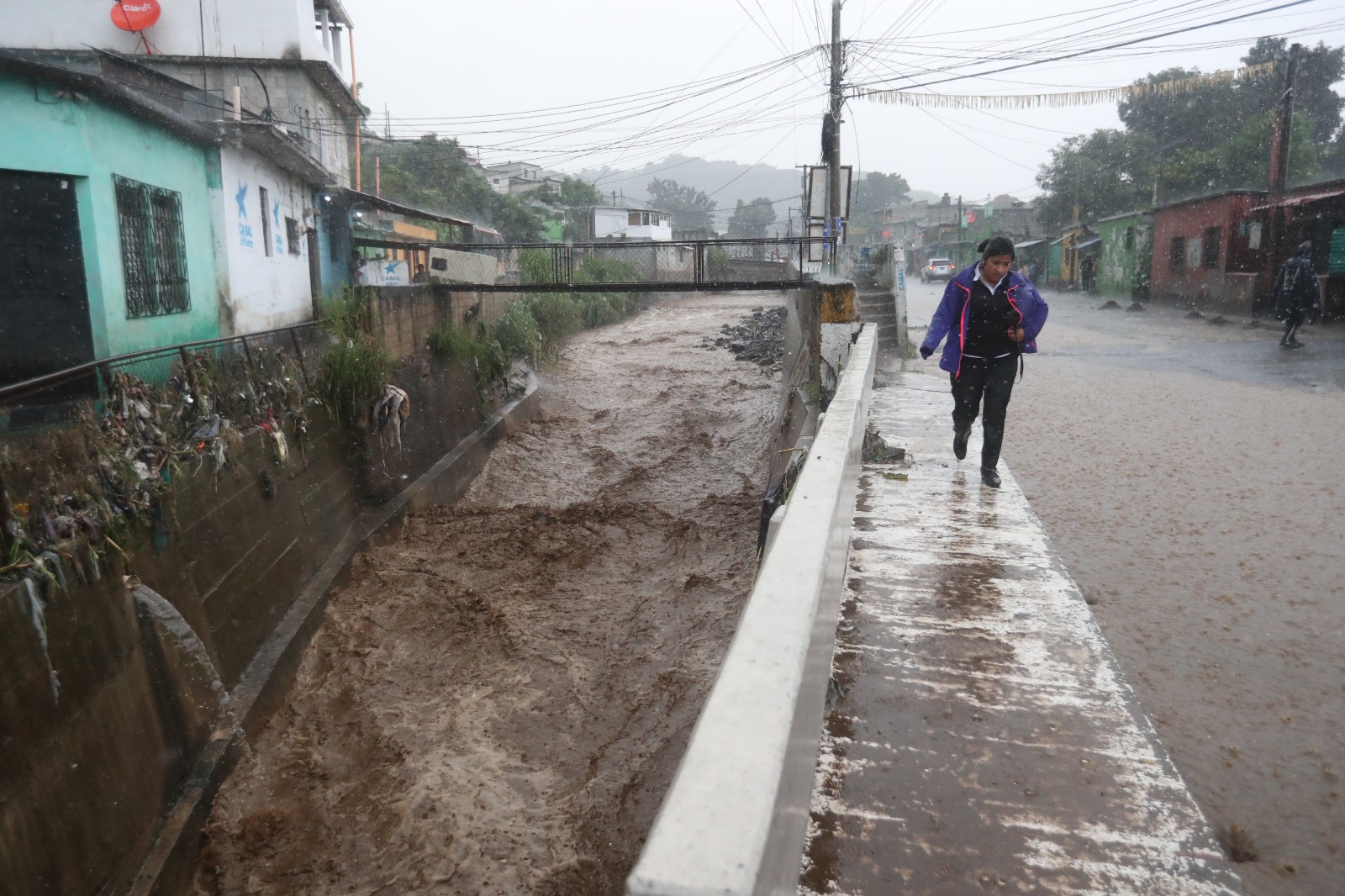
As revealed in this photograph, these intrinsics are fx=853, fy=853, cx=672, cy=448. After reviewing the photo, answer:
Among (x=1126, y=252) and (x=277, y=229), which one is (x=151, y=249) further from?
(x=1126, y=252)

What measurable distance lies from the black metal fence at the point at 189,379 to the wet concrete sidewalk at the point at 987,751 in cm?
472

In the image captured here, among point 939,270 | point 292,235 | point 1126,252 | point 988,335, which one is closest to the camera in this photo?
point 988,335

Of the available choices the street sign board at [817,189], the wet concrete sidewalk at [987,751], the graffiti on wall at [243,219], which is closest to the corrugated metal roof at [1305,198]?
the street sign board at [817,189]

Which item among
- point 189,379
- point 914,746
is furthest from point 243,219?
point 914,746

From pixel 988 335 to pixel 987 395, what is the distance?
36 centimetres

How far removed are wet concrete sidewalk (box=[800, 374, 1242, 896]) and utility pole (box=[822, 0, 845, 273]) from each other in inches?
631

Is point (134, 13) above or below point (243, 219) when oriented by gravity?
above

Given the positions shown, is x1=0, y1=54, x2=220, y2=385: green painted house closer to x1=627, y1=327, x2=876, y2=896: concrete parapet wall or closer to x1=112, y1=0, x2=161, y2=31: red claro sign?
x1=627, y1=327, x2=876, y2=896: concrete parapet wall

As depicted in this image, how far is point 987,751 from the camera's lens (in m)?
2.40

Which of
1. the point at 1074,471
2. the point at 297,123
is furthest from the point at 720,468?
the point at 297,123

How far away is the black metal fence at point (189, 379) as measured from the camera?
5.02m

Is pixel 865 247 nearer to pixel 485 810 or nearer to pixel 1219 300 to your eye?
pixel 1219 300

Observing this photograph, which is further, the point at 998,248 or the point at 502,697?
the point at 502,697

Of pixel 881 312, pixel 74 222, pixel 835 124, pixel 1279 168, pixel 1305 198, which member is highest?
pixel 835 124
